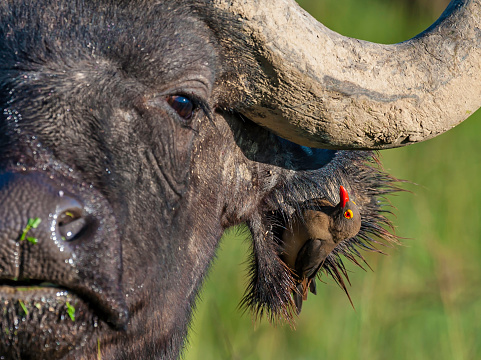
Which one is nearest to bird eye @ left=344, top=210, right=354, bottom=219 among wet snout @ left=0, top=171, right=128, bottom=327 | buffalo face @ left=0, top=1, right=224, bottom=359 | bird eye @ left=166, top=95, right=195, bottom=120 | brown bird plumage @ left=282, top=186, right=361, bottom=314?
brown bird plumage @ left=282, top=186, right=361, bottom=314

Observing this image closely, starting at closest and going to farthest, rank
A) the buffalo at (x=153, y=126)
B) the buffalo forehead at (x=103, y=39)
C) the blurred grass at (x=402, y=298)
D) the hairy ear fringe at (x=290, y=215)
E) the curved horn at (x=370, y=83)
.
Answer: the buffalo at (x=153, y=126)
the buffalo forehead at (x=103, y=39)
the curved horn at (x=370, y=83)
the hairy ear fringe at (x=290, y=215)
the blurred grass at (x=402, y=298)

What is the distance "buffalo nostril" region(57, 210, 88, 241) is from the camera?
291 centimetres

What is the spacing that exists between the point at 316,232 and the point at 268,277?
1.11ft

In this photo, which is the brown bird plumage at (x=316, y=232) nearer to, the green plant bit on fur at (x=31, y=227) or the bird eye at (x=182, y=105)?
the bird eye at (x=182, y=105)

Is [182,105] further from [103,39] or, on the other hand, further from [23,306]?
[23,306]

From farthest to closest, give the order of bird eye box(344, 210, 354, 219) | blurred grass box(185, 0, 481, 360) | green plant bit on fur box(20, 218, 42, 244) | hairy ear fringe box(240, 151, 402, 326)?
1. blurred grass box(185, 0, 481, 360)
2. hairy ear fringe box(240, 151, 402, 326)
3. bird eye box(344, 210, 354, 219)
4. green plant bit on fur box(20, 218, 42, 244)

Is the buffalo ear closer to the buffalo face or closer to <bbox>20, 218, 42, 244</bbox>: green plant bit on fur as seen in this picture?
the buffalo face

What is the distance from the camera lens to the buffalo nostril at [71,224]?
2908 mm

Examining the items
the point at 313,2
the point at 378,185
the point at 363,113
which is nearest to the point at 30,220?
the point at 363,113

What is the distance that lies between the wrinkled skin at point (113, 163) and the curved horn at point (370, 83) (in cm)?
22

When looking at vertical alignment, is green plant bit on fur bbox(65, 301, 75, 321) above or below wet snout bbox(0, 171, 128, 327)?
below

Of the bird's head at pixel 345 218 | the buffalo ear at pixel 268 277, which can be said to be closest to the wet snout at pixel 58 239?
the buffalo ear at pixel 268 277

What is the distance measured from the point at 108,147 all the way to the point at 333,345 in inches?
156

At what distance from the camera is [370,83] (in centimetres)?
347
